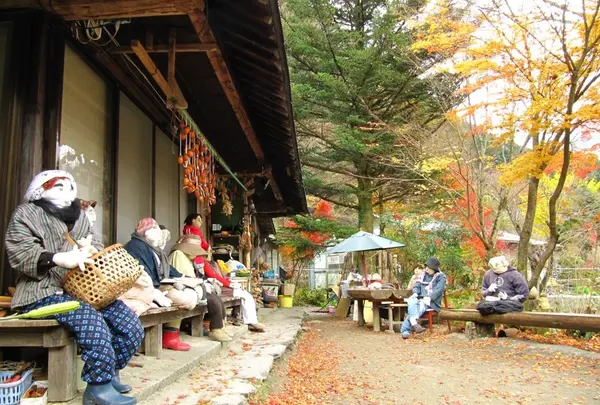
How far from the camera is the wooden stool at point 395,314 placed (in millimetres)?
10406

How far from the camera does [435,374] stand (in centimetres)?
584

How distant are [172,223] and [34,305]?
4629 mm

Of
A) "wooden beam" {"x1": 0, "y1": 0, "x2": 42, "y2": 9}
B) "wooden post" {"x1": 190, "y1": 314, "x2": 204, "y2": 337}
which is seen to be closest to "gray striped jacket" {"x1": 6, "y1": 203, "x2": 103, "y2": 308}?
"wooden beam" {"x1": 0, "y1": 0, "x2": 42, "y2": 9}

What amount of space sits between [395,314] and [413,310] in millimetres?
1658

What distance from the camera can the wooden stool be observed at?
10406mm

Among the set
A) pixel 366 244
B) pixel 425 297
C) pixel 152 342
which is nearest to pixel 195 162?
pixel 152 342

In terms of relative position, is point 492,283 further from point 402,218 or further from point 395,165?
point 402,218

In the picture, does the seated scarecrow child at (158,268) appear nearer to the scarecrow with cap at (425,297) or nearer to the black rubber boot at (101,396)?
the black rubber boot at (101,396)

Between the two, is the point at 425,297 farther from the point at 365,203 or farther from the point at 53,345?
the point at 53,345

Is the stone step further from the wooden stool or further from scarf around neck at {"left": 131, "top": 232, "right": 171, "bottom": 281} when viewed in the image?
the wooden stool


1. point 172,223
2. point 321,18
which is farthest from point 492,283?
point 321,18

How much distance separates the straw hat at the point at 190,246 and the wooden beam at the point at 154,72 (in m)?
2.03

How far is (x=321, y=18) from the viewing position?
1664cm

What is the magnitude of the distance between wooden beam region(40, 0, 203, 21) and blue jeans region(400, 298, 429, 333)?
765 centimetres
